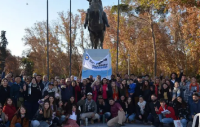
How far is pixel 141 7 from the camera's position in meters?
28.0

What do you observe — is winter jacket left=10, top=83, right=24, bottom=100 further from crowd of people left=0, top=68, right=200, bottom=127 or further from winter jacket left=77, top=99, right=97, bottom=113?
winter jacket left=77, top=99, right=97, bottom=113

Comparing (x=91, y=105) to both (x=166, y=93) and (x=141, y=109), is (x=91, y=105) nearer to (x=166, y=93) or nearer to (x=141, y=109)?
(x=141, y=109)

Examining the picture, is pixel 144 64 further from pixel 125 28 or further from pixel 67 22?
pixel 67 22

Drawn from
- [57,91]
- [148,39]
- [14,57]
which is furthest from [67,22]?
[57,91]

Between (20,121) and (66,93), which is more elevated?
(66,93)

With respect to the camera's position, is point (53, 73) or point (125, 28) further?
point (53, 73)

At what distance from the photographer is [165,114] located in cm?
786

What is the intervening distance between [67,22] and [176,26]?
14.2 meters

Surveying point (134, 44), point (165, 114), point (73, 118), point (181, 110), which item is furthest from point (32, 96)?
point (134, 44)

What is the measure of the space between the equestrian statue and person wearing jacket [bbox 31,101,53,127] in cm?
586

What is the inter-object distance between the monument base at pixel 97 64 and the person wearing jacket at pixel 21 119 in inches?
187

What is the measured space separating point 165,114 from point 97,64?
4520 mm

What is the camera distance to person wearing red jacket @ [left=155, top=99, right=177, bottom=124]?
7719mm

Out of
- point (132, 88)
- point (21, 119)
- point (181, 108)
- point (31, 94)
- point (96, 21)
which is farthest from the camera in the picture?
point (96, 21)
